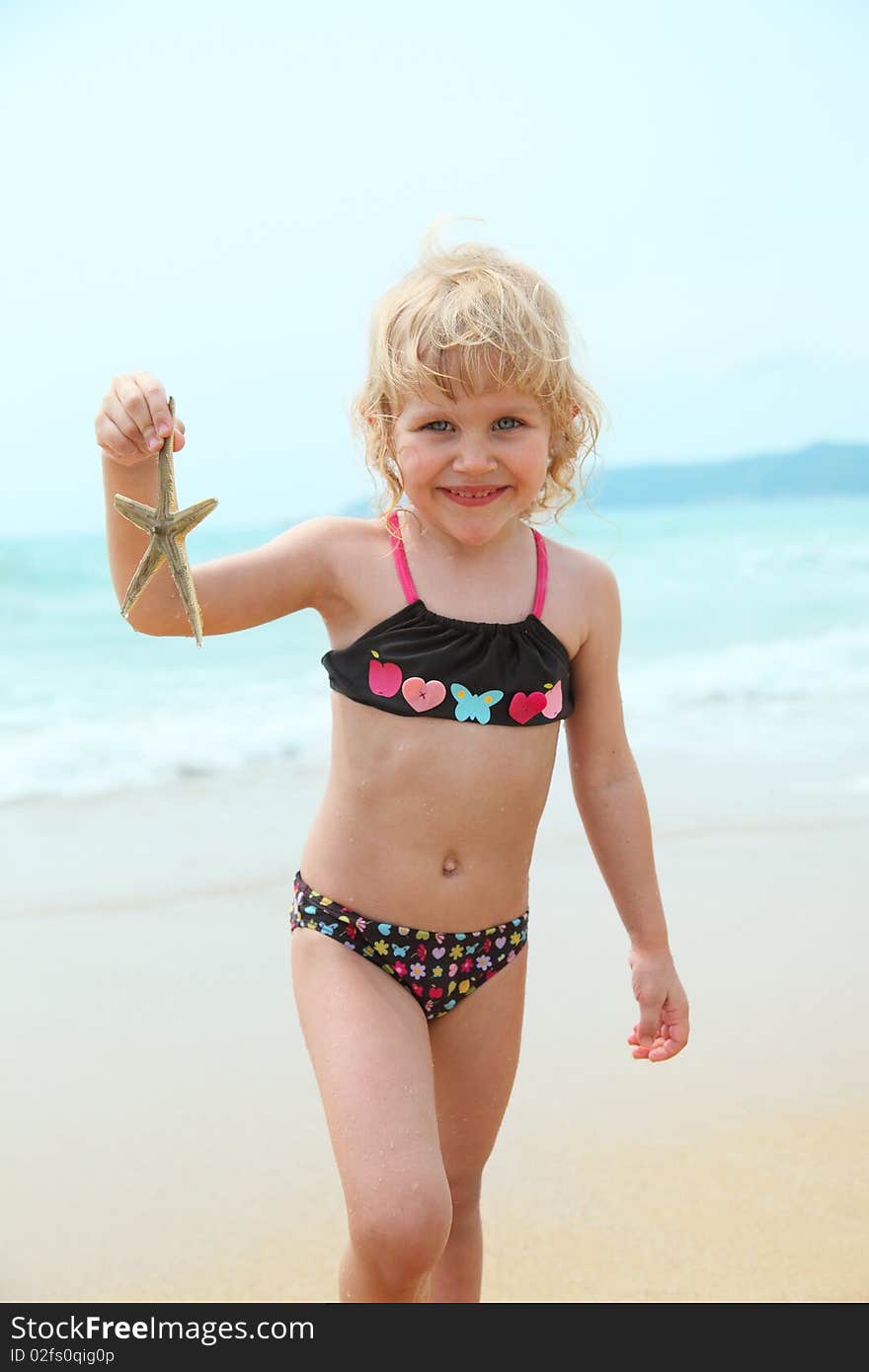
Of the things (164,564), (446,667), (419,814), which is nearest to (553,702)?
(446,667)

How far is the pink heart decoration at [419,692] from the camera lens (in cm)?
242

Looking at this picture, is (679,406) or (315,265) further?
(679,406)

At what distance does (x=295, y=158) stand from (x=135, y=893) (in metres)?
20.0

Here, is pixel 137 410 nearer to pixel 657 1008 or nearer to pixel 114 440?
pixel 114 440

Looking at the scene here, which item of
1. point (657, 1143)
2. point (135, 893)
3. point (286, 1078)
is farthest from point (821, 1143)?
point (135, 893)

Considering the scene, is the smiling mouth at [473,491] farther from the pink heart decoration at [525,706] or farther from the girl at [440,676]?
the pink heart decoration at [525,706]

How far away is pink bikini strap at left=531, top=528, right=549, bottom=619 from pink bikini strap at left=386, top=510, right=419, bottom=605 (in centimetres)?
23

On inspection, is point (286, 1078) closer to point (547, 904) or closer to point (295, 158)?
point (547, 904)

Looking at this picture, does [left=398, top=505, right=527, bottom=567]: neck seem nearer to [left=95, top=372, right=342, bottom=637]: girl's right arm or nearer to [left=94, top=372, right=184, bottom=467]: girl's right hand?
[left=95, top=372, right=342, bottom=637]: girl's right arm

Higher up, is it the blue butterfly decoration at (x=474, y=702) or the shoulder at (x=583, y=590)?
the shoulder at (x=583, y=590)

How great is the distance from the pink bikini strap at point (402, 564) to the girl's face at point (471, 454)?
0.31ft

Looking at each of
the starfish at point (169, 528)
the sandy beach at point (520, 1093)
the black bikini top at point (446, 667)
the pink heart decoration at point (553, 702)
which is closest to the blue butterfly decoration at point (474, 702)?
the black bikini top at point (446, 667)

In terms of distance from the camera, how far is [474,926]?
2500 mm

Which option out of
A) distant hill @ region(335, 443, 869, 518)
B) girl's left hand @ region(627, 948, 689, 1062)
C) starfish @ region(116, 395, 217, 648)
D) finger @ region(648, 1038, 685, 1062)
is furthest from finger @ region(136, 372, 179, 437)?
distant hill @ region(335, 443, 869, 518)
